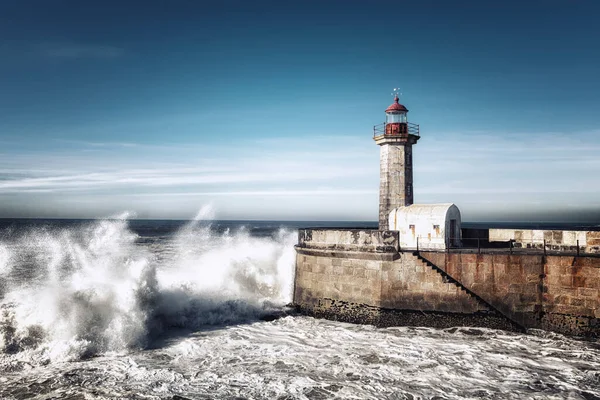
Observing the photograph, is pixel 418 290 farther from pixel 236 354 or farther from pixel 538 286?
pixel 236 354

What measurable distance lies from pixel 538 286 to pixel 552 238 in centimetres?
302

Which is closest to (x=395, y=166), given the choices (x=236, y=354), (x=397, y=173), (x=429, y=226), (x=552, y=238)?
(x=397, y=173)

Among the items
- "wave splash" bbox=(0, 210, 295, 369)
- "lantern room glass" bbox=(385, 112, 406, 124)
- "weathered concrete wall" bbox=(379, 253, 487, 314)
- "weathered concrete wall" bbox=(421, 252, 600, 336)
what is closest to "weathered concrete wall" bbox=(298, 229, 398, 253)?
"weathered concrete wall" bbox=(379, 253, 487, 314)

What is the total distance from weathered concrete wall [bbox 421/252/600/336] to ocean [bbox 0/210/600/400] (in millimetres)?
468

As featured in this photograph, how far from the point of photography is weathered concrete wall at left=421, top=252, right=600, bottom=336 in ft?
33.9

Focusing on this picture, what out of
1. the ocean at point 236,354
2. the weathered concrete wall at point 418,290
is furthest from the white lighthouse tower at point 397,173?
the ocean at point 236,354

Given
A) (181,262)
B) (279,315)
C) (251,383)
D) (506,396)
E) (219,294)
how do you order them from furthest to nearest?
1. (181,262)
2. (219,294)
3. (279,315)
4. (251,383)
5. (506,396)

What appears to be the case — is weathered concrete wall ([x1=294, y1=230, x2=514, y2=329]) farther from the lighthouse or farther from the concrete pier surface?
the lighthouse

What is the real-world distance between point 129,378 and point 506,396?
6.56 meters

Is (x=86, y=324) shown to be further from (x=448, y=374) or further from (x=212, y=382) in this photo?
(x=448, y=374)

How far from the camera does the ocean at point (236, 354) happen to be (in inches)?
305

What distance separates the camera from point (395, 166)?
15.6 metres

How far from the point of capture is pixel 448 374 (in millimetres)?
8406

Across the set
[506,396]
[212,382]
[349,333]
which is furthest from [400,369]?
[212,382]
